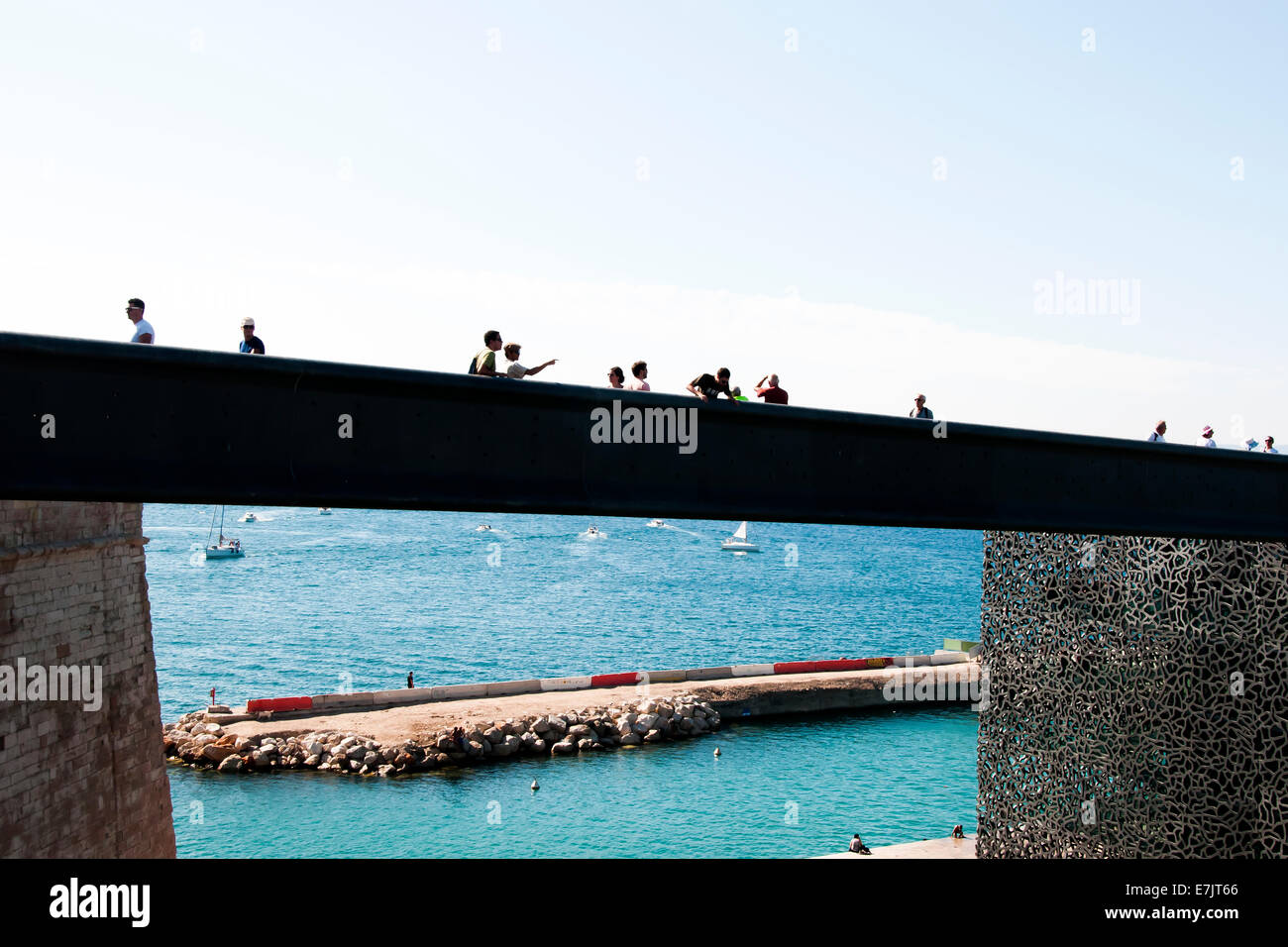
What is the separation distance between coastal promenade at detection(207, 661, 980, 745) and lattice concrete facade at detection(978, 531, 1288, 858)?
84.9ft

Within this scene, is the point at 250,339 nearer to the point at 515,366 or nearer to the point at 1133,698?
the point at 515,366

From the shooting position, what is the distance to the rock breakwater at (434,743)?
36.1 metres

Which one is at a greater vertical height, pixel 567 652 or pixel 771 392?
pixel 771 392

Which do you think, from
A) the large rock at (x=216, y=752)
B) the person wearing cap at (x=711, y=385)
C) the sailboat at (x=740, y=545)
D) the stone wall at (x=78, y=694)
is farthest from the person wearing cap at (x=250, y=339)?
the sailboat at (x=740, y=545)

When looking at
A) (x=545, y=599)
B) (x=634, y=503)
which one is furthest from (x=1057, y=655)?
(x=545, y=599)

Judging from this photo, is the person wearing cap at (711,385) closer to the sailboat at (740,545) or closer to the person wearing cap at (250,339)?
the person wearing cap at (250,339)

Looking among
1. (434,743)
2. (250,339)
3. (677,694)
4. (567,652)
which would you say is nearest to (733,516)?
(250,339)

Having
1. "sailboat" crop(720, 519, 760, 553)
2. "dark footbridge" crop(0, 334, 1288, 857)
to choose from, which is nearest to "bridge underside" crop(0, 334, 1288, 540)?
"dark footbridge" crop(0, 334, 1288, 857)

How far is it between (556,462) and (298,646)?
2676 inches

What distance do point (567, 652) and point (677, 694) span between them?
26715 millimetres

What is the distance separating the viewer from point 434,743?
37.8 metres

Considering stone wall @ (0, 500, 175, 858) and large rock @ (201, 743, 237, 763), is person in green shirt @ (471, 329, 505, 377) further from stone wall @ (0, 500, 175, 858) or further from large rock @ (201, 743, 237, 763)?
large rock @ (201, 743, 237, 763)
